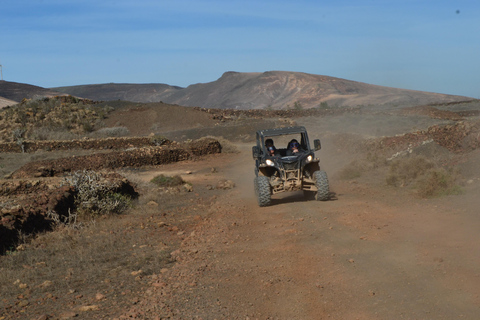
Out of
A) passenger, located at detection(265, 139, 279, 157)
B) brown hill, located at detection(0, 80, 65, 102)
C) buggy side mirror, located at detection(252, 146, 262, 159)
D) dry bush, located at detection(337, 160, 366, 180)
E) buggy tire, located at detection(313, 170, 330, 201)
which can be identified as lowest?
dry bush, located at detection(337, 160, 366, 180)

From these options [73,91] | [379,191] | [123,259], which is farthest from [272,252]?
[73,91]

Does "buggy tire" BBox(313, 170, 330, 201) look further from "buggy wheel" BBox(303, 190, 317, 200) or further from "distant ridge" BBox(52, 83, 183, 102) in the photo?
"distant ridge" BBox(52, 83, 183, 102)

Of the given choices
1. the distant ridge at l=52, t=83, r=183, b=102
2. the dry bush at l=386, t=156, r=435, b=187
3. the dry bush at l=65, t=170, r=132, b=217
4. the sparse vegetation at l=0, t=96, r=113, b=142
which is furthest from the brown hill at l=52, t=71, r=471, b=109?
the dry bush at l=65, t=170, r=132, b=217

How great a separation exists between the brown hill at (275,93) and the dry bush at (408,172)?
81.5m

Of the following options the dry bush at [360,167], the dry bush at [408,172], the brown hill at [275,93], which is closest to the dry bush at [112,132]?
the dry bush at [360,167]

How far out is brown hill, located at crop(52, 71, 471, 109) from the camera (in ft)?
357

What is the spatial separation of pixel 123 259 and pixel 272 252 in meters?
2.69

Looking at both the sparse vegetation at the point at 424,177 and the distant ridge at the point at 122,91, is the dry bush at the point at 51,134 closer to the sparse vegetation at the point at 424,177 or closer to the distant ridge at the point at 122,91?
the sparse vegetation at the point at 424,177

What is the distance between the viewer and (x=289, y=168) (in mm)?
13141

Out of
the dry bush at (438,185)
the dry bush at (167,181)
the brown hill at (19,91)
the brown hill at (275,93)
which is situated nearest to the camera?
the dry bush at (438,185)

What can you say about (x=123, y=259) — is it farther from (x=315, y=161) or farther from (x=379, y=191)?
(x=379, y=191)

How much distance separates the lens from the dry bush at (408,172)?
15695 mm

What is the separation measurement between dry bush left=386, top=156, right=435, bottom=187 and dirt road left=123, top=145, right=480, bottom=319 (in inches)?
125

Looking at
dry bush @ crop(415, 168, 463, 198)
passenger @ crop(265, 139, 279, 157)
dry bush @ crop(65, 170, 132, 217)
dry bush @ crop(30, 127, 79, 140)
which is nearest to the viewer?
dry bush @ crop(65, 170, 132, 217)
